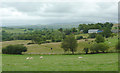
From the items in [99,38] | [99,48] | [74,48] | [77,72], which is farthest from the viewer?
[99,38]

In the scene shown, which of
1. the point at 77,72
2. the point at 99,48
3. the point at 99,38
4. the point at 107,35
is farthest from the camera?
the point at 107,35

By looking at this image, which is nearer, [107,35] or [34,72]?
[34,72]

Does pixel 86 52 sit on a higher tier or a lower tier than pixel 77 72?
lower

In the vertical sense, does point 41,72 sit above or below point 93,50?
above

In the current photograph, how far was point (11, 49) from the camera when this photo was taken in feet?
185

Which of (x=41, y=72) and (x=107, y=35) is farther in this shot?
(x=107, y=35)

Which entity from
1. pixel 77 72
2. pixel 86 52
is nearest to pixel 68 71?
pixel 77 72

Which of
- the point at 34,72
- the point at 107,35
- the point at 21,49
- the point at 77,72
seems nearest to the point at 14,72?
the point at 34,72

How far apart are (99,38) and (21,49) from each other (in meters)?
41.5

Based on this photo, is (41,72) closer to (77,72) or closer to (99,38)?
(77,72)

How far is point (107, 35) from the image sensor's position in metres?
108

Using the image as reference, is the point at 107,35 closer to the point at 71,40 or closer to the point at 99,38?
the point at 99,38

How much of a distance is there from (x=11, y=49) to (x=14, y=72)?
43.1 meters

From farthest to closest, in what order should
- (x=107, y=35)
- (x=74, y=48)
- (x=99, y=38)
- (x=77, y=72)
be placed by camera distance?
(x=107, y=35) < (x=99, y=38) < (x=74, y=48) < (x=77, y=72)
